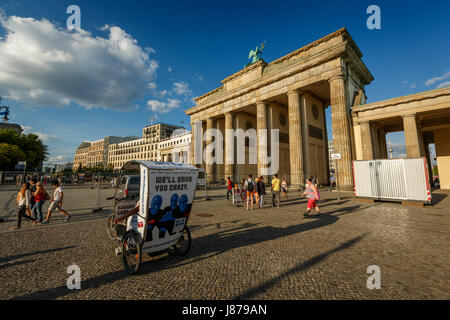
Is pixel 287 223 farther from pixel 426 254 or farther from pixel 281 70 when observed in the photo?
pixel 281 70

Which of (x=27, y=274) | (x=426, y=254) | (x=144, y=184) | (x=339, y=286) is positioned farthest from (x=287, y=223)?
(x=27, y=274)

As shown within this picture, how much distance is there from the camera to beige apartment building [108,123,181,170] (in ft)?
262

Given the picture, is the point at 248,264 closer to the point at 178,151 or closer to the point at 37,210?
the point at 37,210

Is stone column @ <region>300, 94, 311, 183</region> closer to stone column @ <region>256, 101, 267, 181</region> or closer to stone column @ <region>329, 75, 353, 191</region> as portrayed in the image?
stone column @ <region>329, 75, 353, 191</region>

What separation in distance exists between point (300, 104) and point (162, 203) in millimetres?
24242

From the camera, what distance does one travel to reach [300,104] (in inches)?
933

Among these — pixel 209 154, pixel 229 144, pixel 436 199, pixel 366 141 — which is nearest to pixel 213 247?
pixel 436 199

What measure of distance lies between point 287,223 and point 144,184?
5841mm

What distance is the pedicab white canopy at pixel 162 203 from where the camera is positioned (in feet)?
11.2

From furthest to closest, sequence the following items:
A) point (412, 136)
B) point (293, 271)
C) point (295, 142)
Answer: point (295, 142), point (412, 136), point (293, 271)

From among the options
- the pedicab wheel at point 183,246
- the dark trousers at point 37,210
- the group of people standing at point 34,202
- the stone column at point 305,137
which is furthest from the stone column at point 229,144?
the pedicab wheel at point 183,246

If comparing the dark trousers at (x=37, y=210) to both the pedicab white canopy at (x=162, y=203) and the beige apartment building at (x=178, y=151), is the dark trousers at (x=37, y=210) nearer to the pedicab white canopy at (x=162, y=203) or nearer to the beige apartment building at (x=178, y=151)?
the pedicab white canopy at (x=162, y=203)

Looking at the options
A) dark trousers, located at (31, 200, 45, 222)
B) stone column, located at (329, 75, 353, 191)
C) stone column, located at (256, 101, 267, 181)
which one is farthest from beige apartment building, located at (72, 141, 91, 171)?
stone column, located at (329, 75, 353, 191)

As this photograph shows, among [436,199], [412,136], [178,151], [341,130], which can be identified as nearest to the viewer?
[436,199]
